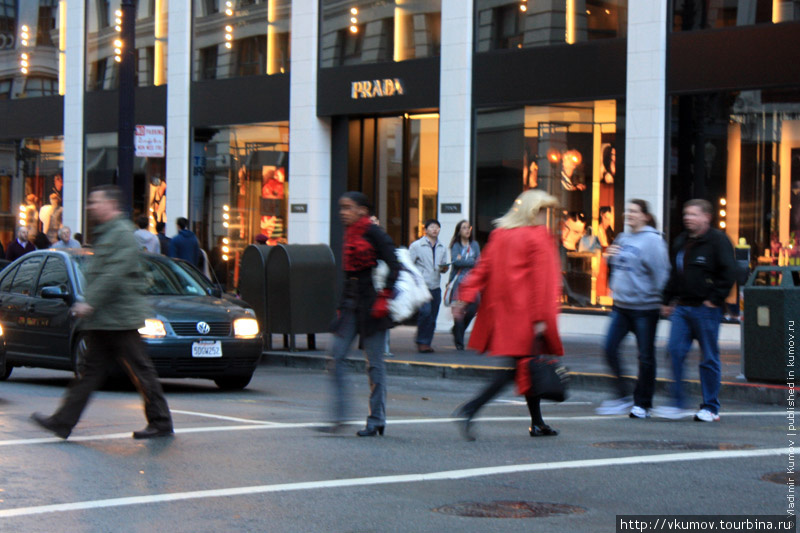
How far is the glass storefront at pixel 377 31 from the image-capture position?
21734 mm

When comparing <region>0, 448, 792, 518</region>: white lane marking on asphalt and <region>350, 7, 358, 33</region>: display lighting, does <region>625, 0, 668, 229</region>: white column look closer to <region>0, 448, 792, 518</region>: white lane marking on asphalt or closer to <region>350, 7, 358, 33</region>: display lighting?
<region>350, 7, 358, 33</region>: display lighting

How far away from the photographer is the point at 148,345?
40.4ft

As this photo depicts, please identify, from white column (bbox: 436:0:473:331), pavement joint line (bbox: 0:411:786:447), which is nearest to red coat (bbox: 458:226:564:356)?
pavement joint line (bbox: 0:411:786:447)

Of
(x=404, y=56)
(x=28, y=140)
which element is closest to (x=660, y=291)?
(x=404, y=56)

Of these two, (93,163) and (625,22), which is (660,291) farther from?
(93,163)

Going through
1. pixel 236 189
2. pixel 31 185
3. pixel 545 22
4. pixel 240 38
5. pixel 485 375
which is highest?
pixel 240 38

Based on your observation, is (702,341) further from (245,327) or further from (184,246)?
(184,246)

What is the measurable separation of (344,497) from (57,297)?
7.01 m

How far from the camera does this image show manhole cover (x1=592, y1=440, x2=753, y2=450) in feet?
28.5

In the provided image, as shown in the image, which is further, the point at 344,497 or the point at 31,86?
the point at 31,86

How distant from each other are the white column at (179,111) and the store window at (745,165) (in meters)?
11.7

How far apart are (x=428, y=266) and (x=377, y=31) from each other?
7.44m

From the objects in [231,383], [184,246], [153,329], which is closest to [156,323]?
[153,329]

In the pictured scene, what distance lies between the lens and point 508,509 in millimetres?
6445
